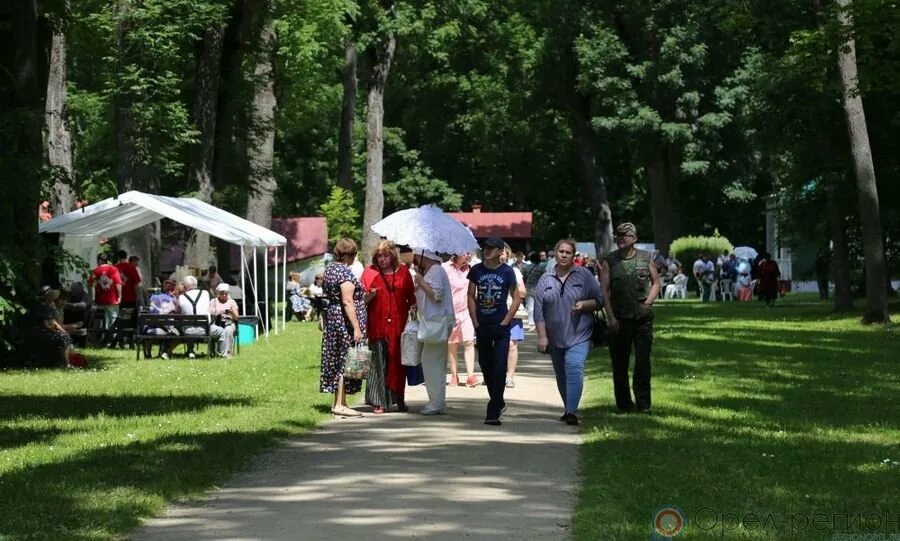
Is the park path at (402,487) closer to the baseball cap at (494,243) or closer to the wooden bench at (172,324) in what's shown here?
the baseball cap at (494,243)

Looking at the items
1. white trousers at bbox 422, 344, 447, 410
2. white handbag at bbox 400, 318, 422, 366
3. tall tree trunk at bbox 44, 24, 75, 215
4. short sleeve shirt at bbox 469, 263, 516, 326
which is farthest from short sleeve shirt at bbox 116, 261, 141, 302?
short sleeve shirt at bbox 469, 263, 516, 326

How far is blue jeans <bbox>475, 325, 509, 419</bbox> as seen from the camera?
14.7 m

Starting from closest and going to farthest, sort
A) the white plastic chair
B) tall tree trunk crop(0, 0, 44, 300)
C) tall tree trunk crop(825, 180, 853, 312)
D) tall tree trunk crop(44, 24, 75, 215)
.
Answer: tall tree trunk crop(0, 0, 44, 300)
tall tree trunk crop(44, 24, 75, 215)
tall tree trunk crop(825, 180, 853, 312)
the white plastic chair

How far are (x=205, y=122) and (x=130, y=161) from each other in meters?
2.57

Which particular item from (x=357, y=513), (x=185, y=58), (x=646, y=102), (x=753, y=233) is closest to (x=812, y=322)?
(x=185, y=58)

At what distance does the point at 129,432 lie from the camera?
1391 cm

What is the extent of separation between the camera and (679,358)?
24062mm

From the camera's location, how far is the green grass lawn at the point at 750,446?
361 inches

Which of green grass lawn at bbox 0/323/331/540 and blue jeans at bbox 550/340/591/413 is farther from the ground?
blue jeans at bbox 550/340/591/413

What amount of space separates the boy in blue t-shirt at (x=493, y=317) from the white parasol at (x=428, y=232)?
7.27 ft

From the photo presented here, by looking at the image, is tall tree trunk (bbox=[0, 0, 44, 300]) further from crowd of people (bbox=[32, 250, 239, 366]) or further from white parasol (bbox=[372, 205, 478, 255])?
crowd of people (bbox=[32, 250, 239, 366])

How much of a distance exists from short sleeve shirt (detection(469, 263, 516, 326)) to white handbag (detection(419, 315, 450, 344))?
2.61ft

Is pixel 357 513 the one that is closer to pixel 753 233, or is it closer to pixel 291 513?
pixel 291 513

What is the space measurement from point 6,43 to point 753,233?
212 feet
